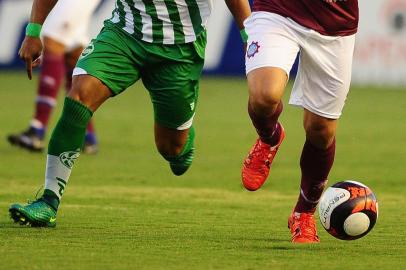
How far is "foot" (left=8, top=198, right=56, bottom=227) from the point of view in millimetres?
7344

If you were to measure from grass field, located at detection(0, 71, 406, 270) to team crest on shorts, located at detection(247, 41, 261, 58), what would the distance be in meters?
1.12

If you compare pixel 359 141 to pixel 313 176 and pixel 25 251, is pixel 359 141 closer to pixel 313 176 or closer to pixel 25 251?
pixel 313 176

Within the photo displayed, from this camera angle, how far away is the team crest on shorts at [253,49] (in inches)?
286

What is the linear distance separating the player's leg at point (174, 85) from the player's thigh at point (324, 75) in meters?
0.98

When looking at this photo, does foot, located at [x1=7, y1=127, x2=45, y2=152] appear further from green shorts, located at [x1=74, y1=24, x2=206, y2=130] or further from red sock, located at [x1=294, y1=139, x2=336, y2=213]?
red sock, located at [x1=294, y1=139, x2=336, y2=213]

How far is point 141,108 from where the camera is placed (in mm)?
19391

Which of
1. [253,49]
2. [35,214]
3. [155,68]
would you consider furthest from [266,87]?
[35,214]

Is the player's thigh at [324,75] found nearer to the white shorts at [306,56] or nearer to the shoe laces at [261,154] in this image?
the white shorts at [306,56]

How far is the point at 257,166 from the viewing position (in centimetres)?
787

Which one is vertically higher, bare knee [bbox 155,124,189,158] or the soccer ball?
the soccer ball

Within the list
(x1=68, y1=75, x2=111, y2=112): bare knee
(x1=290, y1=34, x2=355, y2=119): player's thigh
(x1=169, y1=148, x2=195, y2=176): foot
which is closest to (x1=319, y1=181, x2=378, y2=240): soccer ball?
(x1=290, y1=34, x2=355, y2=119): player's thigh

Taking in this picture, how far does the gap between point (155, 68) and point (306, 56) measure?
1219 mm

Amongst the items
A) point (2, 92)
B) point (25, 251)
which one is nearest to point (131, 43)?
point (25, 251)

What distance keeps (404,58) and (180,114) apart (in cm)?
1416
